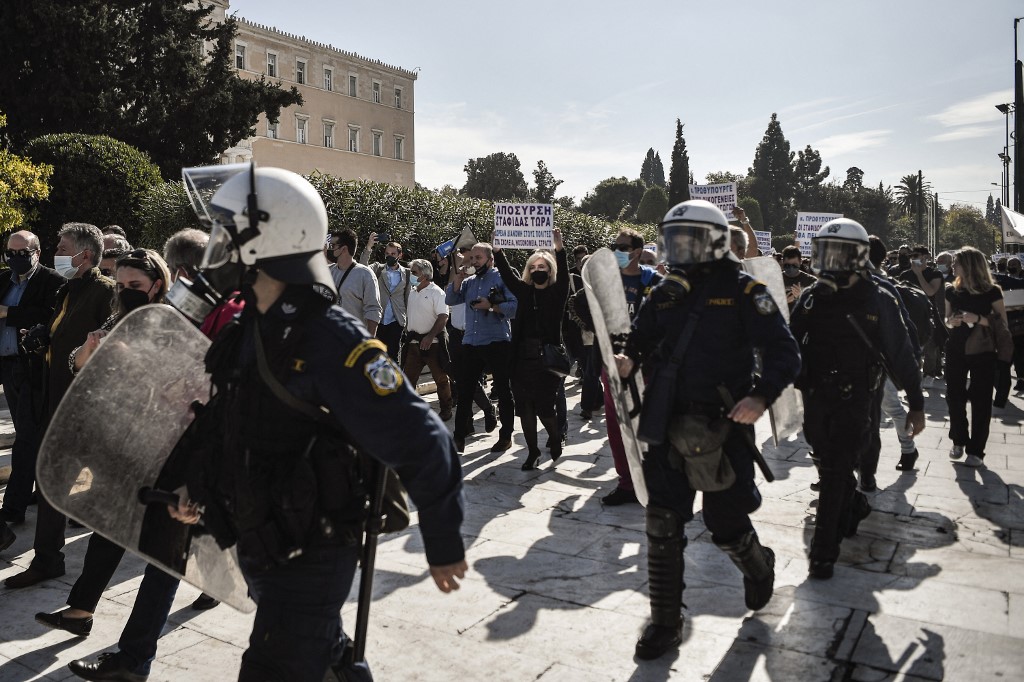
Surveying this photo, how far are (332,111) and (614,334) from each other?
205ft

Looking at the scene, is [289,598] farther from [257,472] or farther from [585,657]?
[585,657]

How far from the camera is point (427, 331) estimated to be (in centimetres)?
924

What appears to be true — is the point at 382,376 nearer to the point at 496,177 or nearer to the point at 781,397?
the point at 781,397

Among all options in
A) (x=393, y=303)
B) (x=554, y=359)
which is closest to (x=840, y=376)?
(x=554, y=359)

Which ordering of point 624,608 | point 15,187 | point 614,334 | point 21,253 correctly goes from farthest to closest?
point 15,187, point 21,253, point 624,608, point 614,334

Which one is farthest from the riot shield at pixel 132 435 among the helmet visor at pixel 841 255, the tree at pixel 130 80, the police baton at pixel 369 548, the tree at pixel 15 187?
the tree at pixel 130 80

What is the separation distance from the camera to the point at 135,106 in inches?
1166

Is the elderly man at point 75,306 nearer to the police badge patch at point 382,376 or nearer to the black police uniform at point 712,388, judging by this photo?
the black police uniform at point 712,388

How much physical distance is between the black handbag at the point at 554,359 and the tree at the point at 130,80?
2436cm

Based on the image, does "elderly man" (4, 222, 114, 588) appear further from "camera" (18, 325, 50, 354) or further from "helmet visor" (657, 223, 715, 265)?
"helmet visor" (657, 223, 715, 265)

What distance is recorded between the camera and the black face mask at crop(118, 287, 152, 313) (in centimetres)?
393

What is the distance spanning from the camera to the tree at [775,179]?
8844cm

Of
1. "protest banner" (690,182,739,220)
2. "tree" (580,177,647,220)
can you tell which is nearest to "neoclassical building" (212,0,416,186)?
"tree" (580,177,647,220)

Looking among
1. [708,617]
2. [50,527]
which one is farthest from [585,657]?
[50,527]
